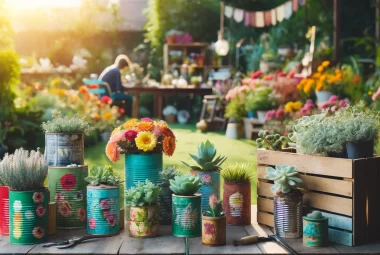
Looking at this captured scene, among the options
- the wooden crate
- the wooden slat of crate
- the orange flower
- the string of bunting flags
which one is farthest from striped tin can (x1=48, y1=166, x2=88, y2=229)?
the string of bunting flags

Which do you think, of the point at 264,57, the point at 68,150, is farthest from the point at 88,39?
the point at 68,150

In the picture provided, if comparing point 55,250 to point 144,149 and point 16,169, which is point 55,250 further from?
point 144,149

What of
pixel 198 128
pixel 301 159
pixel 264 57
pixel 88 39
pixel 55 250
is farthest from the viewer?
pixel 88 39

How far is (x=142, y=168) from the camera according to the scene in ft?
10.7

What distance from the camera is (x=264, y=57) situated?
13.0m

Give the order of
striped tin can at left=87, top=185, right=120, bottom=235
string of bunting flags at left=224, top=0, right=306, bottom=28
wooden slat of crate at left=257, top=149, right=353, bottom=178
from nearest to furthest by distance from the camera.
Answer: wooden slat of crate at left=257, top=149, right=353, bottom=178, striped tin can at left=87, top=185, right=120, bottom=235, string of bunting flags at left=224, top=0, right=306, bottom=28

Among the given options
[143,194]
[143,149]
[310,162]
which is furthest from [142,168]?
[310,162]

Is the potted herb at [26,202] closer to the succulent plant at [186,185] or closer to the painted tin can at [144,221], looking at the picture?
the painted tin can at [144,221]

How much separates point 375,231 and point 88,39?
1408 cm

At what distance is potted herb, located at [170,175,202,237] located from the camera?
3055mm

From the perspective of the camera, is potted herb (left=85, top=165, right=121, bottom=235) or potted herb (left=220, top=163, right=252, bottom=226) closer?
potted herb (left=85, top=165, right=121, bottom=235)

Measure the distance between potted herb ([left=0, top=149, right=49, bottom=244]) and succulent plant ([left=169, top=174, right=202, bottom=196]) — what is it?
58 cm

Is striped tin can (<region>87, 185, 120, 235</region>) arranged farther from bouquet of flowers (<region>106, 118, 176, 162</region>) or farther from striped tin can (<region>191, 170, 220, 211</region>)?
striped tin can (<region>191, 170, 220, 211</region>)

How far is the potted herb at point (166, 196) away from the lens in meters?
3.26
